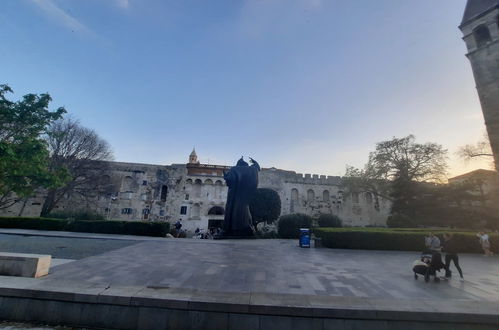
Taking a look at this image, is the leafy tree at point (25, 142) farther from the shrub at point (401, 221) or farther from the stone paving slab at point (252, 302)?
the shrub at point (401, 221)

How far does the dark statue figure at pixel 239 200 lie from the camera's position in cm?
1645

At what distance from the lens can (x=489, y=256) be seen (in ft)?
38.9

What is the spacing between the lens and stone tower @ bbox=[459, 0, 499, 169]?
67.7 ft

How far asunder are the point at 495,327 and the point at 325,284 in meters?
2.84

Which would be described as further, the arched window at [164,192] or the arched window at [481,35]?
the arched window at [164,192]

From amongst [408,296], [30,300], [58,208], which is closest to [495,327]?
[408,296]

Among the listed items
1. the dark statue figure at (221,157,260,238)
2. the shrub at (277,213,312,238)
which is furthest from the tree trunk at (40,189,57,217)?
the shrub at (277,213,312,238)

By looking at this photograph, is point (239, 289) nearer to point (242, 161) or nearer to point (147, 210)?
point (242, 161)

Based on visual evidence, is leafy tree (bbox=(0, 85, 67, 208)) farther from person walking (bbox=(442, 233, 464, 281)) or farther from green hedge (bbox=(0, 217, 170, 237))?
person walking (bbox=(442, 233, 464, 281))

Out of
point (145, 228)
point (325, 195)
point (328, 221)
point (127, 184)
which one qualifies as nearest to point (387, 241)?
point (328, 221)

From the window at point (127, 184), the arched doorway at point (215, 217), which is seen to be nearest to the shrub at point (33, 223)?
the window at point (127, 184)

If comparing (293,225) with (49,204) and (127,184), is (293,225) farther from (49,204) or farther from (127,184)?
(49,204)

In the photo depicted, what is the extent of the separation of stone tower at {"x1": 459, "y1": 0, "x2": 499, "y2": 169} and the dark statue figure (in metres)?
22.0

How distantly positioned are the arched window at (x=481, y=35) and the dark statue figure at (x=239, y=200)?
26.2m
